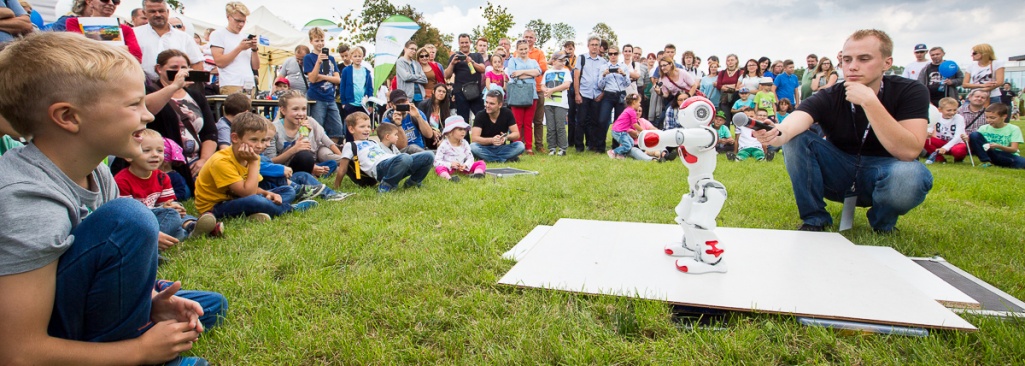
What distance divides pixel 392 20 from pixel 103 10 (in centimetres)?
544

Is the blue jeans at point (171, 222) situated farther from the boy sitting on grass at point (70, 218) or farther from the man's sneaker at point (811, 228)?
the man's sneaker at point (811, 228)

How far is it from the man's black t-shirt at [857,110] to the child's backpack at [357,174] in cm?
344

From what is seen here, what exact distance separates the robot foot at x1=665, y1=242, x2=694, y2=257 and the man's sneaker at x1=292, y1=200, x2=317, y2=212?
8.15 feet

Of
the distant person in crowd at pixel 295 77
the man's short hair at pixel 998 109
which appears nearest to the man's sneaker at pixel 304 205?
the distant person in crowd at pixel 295 77

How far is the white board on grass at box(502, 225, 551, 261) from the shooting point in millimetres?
2459

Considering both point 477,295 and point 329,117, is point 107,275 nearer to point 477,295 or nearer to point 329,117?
point 477,295

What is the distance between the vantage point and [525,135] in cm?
776

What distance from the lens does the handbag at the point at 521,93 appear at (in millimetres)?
7488

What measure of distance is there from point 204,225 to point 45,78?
6.04ft

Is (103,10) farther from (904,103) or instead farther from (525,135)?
(904,103)

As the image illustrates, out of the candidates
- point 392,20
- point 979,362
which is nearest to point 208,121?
point 979,362

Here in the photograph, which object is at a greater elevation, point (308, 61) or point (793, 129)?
point (308, 61)

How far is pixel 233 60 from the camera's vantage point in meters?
5.54

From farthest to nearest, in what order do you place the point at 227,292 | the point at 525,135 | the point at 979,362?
the point at 525,135 → the point at 227,292 → the point at 979,362
